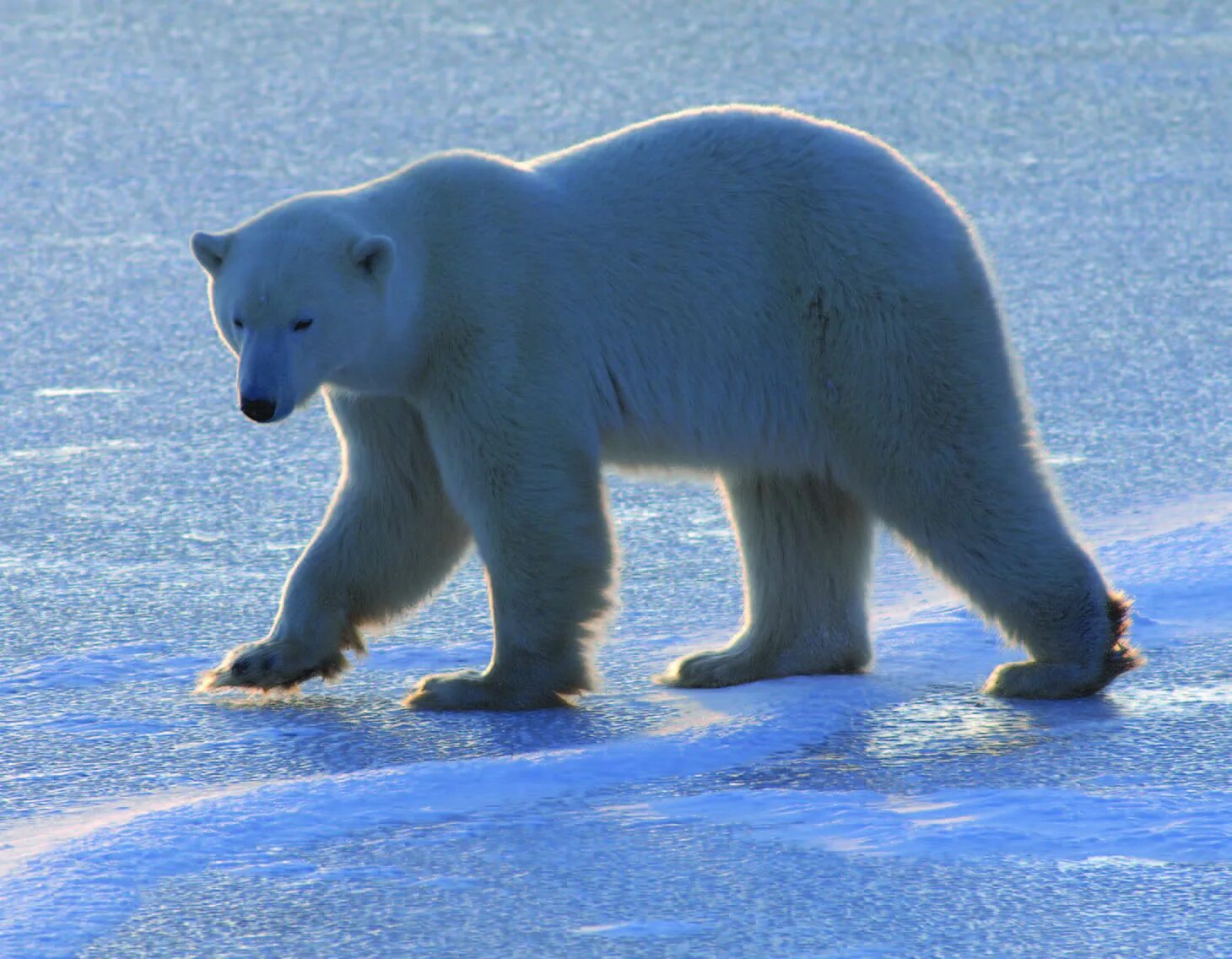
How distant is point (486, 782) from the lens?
313cm

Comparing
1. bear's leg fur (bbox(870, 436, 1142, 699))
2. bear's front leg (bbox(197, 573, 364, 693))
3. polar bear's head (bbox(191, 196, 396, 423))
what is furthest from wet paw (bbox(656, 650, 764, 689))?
polar bear's head (bbox(191, 196, 396, 423))

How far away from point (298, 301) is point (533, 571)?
2.05 ft

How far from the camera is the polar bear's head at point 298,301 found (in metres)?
3.51

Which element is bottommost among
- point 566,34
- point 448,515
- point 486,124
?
point 448,515

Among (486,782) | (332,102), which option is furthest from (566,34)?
(486,782)

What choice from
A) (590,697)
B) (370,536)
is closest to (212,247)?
(370,536)

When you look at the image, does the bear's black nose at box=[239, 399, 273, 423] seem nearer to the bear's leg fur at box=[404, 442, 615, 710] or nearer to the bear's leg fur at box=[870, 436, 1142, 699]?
the bear's leg fur at box=[404, 442, 615, 710]

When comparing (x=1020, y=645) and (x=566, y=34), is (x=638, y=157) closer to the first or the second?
(x=1020, y=645)

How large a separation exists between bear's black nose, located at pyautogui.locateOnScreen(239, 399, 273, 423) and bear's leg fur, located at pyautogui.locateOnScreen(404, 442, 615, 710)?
382 mm

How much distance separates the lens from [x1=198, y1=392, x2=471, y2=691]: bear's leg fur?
3.94 metres

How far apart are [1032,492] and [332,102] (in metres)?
6.08

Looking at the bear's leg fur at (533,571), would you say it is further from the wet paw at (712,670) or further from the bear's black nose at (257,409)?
the bear's black nose at (257,409)

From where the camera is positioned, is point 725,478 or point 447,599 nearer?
point 725,478

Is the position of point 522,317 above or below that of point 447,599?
above
